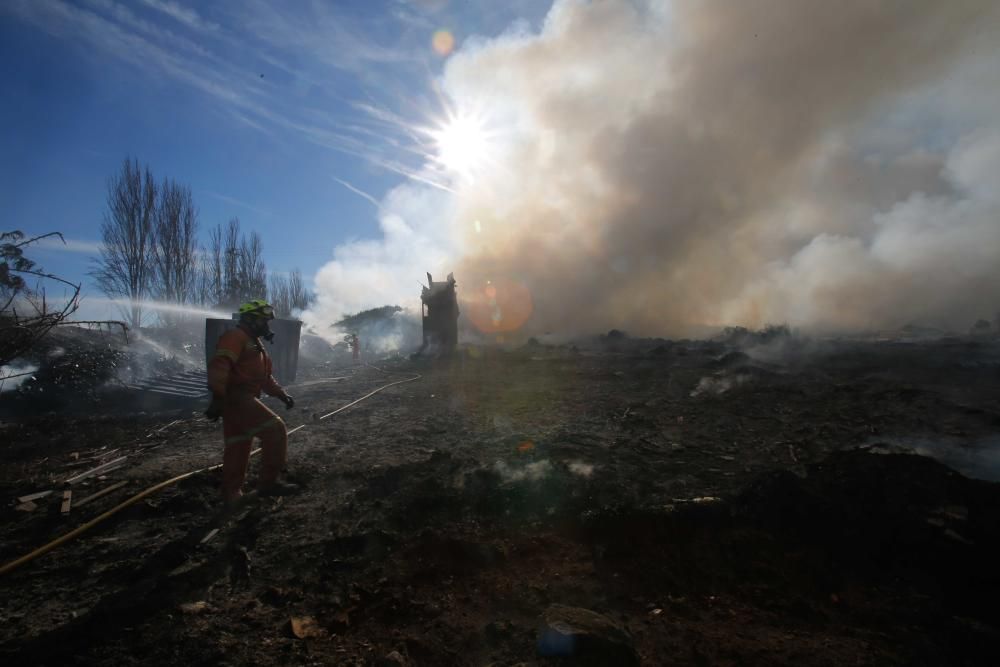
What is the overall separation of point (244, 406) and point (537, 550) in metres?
3.04

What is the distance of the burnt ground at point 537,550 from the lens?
2.46 meters

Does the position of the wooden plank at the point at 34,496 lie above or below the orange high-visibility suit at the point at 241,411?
below

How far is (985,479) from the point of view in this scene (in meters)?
4.04

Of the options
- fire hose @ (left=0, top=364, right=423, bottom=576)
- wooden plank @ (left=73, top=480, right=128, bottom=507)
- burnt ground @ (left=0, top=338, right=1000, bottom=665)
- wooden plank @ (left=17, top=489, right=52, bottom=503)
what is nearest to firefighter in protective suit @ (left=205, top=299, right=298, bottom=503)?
burnt ground @ (left=0, top=338, right=1000, bottom=665)

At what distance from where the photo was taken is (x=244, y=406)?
4395 mm

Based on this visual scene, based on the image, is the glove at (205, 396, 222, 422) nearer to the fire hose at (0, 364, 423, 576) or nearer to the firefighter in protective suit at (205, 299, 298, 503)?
the firefighter in protective suit at (205, 299, 298, 503)

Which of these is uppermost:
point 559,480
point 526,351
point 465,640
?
point 526,351

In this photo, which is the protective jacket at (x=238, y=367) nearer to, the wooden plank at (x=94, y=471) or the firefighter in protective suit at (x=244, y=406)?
the firefighter in protective suit at (x=244, y=406)

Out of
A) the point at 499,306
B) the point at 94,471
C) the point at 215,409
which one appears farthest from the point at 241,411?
the point at 499,306

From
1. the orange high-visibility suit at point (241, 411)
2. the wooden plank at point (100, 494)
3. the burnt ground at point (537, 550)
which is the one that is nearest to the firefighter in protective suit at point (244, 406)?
the orange high-visibility suit at point (241, 411)

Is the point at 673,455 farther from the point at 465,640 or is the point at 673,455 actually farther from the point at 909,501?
the point at 465,640

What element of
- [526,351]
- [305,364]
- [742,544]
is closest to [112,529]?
[742,544]

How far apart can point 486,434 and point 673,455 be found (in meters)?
2.58

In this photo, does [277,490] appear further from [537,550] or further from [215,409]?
[537,550]
